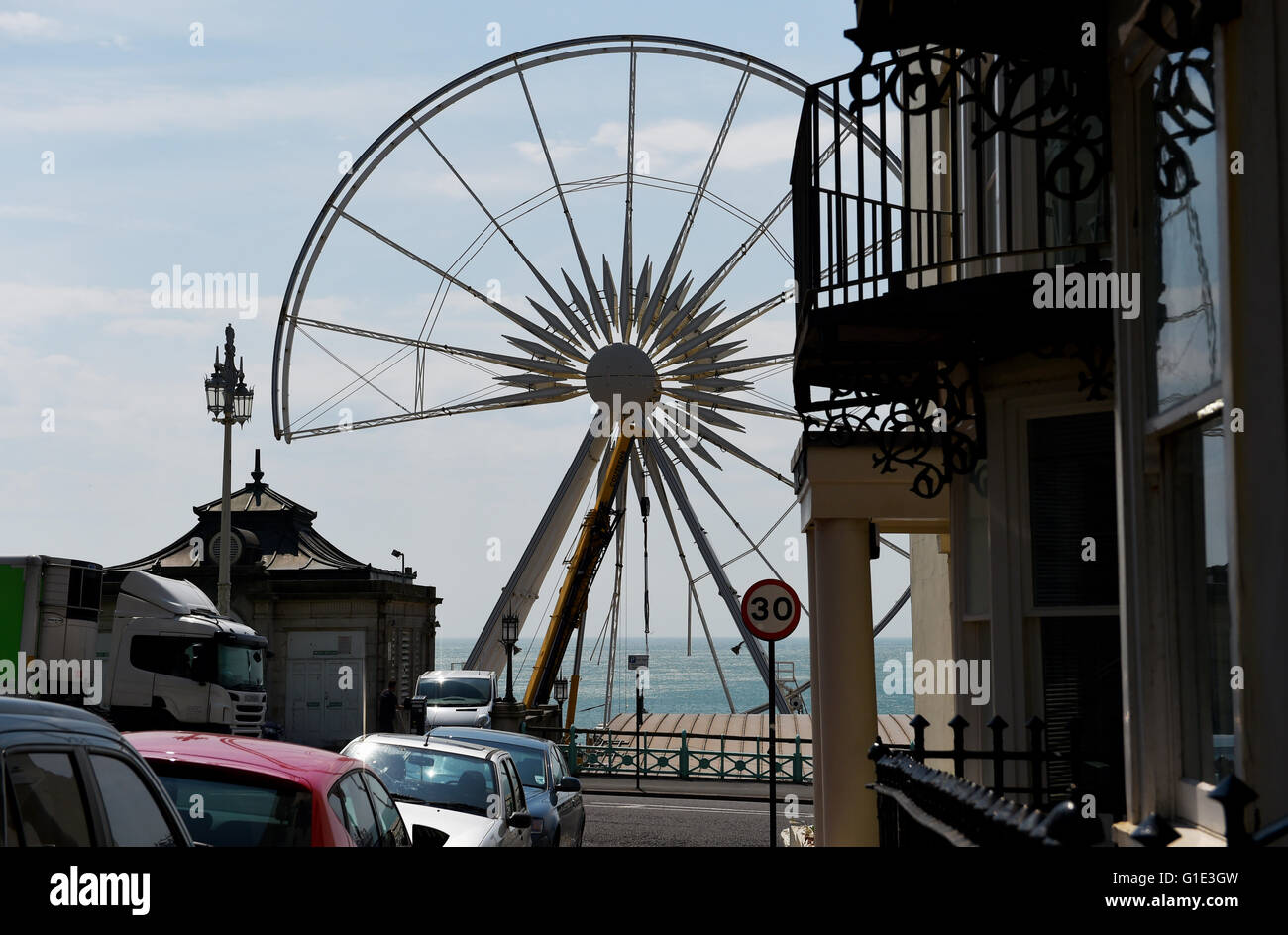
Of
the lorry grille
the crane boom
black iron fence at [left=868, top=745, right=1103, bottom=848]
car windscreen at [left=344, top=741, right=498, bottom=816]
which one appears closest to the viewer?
black iron fence at [left=868, top=745, right=1103, bottom=848]

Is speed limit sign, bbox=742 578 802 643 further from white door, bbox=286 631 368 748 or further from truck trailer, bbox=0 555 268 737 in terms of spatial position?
white door, bbox=286 631 368 748

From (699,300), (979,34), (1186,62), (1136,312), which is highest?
(699,300)

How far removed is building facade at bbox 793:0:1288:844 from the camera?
4137 mm

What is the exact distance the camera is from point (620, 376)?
3481 centimetres

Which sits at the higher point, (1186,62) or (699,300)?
(699,300)

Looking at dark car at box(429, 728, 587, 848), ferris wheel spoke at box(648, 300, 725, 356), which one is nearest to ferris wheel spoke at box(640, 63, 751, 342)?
ferris wheel spoke at box(648, 300, 725, 356)

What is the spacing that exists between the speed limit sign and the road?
16.2 ft

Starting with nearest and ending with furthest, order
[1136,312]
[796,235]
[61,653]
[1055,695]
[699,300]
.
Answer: [1136,312]
[1055,695]
[796,235]
[61,653]
[699,300]

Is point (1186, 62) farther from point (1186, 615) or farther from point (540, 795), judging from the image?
point (540, 795)

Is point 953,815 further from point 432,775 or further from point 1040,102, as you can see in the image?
point 432,775

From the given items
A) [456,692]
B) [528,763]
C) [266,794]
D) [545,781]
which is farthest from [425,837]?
[456,692]
